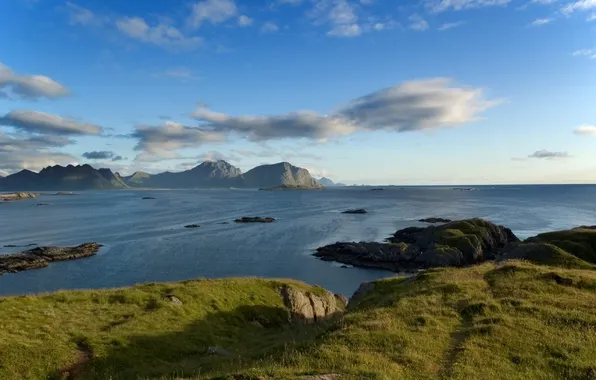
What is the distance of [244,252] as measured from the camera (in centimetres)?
9238

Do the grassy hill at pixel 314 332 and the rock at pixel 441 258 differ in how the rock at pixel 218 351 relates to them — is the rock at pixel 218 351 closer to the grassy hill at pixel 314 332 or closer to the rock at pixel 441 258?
the grassy hill at pixel 314 332

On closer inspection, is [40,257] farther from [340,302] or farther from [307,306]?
[340,302]

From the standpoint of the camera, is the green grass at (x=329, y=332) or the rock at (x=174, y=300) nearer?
the green grass at (x=329, y=332)

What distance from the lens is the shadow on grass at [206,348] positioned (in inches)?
819

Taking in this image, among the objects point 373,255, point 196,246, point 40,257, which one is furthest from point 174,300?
point 196,246

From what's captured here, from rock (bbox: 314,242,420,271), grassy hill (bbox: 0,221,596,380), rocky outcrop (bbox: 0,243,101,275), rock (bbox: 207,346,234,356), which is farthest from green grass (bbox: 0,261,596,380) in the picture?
rocky outcrop (bbox: 0,243,101,275)

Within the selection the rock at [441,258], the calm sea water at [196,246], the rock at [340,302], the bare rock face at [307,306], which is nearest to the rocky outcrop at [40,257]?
the calm sea water at [196,246]

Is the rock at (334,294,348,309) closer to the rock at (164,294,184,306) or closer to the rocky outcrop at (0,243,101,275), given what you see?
the rock at (164,294,184,306)

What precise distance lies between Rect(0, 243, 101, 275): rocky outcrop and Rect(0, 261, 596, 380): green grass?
177 ft

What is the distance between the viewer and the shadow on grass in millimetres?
20794

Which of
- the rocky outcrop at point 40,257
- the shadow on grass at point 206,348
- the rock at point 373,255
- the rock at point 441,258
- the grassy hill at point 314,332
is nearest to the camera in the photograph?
the grassy hill at point 314,332

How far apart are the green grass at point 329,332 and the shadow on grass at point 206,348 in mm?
113

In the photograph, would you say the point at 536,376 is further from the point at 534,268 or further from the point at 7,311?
the point at 7,311

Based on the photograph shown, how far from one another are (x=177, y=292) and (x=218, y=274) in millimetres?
34709
